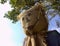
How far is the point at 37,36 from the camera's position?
81 centimetres

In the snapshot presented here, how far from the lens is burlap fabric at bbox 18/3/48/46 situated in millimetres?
802

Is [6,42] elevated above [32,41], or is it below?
above

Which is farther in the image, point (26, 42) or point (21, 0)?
point (21, 0)

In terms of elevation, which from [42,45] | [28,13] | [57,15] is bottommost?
[42,45]

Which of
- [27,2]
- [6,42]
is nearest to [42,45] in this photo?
[27,2]

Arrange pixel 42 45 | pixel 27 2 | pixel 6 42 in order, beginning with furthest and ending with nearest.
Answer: pixel 6 42 → pixel 27 2 → pixel 42 45

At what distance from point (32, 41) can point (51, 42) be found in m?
0.08

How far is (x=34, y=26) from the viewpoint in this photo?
81cm

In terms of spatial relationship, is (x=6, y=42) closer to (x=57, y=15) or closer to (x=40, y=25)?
(x=57, y=15)

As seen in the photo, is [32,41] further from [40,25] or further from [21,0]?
[21,0]

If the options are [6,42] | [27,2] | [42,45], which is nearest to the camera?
[42,45]

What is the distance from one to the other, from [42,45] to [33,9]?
15 centimetres

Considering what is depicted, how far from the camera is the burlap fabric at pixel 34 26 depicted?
0.80 metres

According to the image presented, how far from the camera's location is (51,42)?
31.8 inches
